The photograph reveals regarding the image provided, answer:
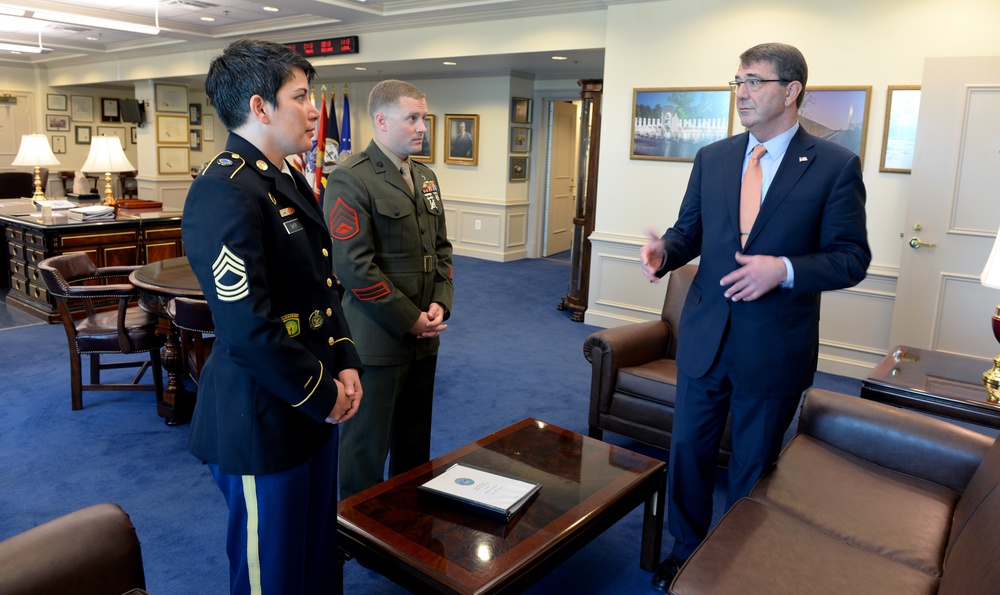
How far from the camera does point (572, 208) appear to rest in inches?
404

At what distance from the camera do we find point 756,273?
6.21ft

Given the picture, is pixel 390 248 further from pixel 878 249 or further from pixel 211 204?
pixel 878 249

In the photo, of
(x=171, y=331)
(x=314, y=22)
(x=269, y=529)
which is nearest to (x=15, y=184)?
(x=314, y=22)

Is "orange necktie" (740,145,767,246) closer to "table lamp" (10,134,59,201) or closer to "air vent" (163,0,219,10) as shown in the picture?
"table lamp" (10,134,59,201)

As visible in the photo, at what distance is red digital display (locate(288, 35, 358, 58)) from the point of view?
776cm

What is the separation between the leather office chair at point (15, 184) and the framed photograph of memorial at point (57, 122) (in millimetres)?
2209

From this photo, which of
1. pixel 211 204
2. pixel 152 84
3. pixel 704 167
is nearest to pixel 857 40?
pixel 704 167

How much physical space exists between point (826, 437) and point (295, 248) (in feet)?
6.28

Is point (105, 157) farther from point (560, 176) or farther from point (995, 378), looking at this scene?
point (995, 378)

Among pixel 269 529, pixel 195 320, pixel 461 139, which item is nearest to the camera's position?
pixel 269 529

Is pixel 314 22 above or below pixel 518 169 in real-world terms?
above

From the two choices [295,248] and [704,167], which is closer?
[295,248]

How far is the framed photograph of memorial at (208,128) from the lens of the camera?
508 inches

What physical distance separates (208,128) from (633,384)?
1204 centimetres
